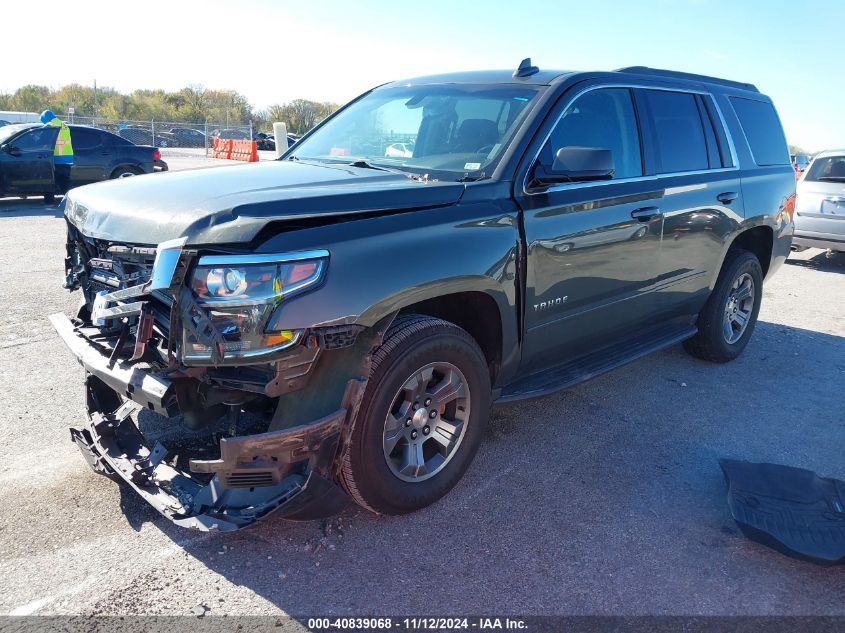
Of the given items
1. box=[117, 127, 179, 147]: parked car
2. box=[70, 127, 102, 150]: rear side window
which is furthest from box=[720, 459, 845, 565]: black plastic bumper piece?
box=[117, 127, 179, 147]: parked car

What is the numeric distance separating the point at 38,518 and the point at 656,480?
10.1 feet

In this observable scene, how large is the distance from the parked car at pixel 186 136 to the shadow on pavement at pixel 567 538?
3835cm

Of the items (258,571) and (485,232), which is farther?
(485,232)

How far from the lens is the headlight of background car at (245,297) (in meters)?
2.43

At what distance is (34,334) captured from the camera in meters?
5.32

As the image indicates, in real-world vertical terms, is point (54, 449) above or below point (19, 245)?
below

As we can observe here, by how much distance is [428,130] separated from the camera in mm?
3889

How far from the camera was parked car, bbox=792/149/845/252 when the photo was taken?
9.94 m

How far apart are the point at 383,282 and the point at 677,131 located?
2887mm

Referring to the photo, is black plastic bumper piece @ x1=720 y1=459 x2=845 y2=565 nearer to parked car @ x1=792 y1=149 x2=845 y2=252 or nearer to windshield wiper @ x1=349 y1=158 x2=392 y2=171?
windshield wiper @ x1=349 y1=158 x2=392 y2=171

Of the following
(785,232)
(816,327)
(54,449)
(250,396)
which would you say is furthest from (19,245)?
(816,327)

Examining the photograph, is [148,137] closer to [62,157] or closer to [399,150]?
[62,157]

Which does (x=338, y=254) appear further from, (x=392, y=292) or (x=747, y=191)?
(x=747, y=191)

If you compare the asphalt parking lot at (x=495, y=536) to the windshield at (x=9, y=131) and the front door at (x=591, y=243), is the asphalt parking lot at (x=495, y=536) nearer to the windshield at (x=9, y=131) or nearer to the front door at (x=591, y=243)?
the front door at (x=591, y=243)
